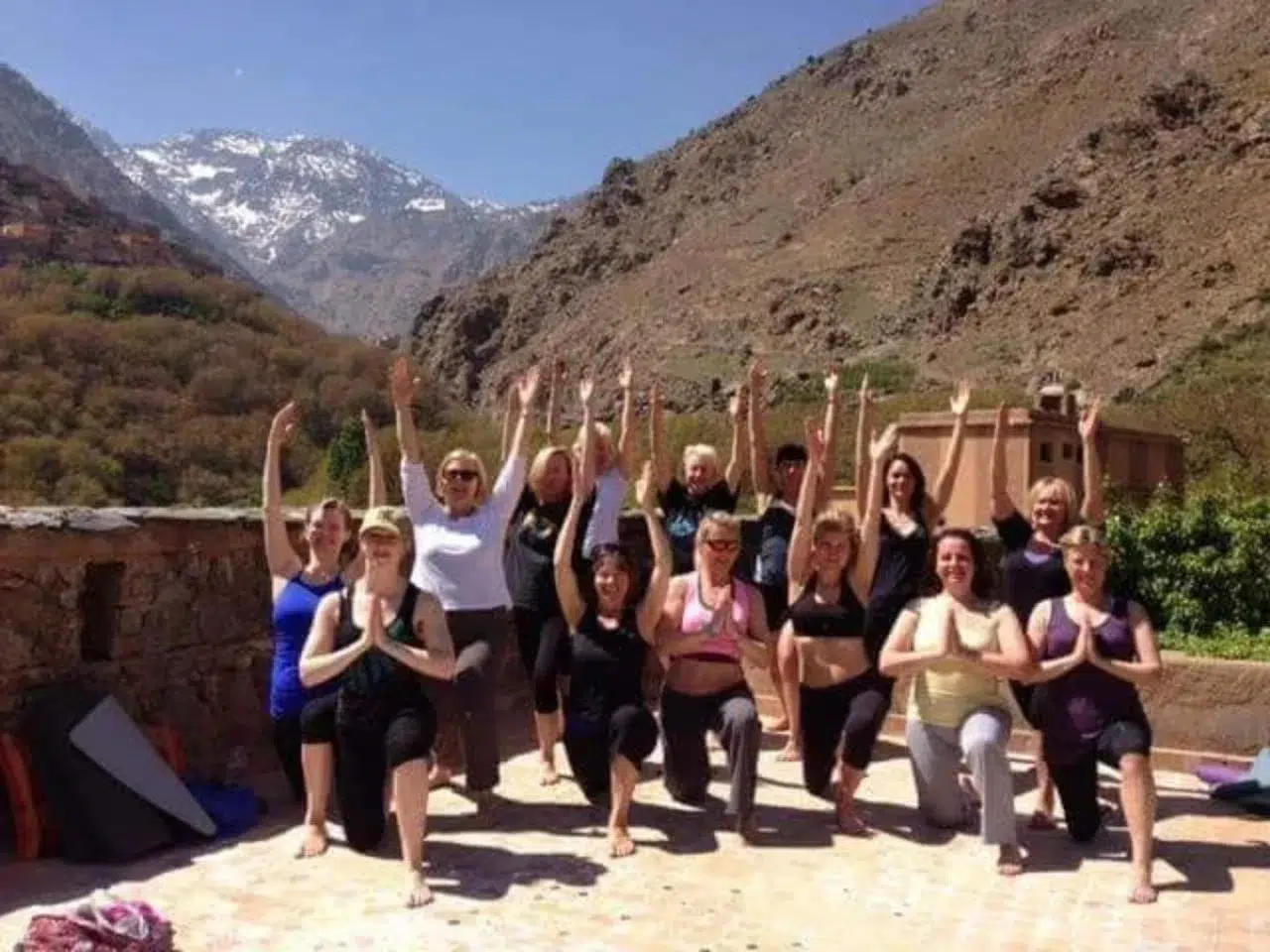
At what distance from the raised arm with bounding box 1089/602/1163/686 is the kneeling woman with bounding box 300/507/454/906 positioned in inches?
93.3

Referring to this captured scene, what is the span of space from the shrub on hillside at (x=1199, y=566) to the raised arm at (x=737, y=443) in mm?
2617

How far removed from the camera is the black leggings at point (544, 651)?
6.18m

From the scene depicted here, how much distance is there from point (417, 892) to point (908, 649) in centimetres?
210

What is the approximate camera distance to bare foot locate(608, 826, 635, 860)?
5293 millimetres

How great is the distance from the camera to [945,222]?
214ft

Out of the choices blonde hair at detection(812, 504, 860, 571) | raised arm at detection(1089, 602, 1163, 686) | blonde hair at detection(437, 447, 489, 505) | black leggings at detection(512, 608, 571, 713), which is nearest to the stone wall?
black leggings at detection(512, 608, 571, 713)

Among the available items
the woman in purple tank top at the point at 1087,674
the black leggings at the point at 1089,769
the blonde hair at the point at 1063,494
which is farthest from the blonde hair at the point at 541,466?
the black leggings at the point at 1089,769

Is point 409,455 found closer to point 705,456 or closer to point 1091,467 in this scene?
point 705,456

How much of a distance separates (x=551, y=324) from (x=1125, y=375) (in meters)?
50.6

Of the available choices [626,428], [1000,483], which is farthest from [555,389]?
[1000,483]

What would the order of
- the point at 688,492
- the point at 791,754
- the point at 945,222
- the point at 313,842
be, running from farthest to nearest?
the point at 945,222 < the point at 791,754 < the point at 688,492 < the point at 313,842

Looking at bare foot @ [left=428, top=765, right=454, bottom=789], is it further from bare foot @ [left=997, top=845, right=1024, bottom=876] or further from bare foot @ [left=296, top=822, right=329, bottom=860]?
bare foot @ [left=997, top=845, right=1024, bottom=876]

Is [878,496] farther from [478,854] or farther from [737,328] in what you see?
[737,328]

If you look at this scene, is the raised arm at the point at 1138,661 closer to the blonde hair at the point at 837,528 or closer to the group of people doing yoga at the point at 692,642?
the group of people doing yoga at the point at 692,642
